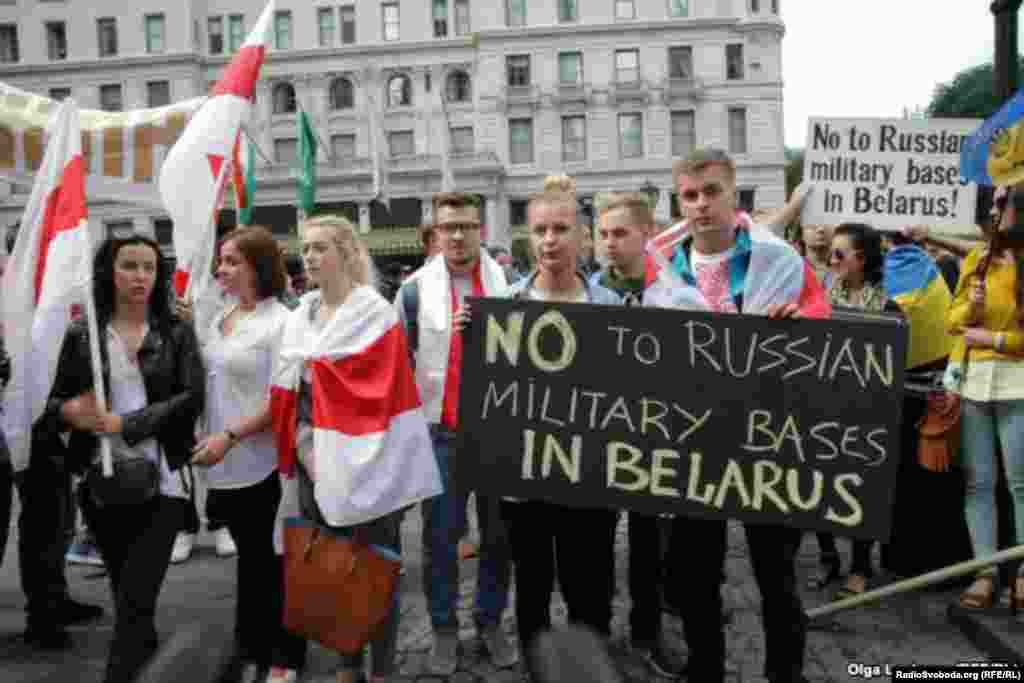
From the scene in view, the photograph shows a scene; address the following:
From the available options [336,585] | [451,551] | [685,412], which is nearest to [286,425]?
[336,585]

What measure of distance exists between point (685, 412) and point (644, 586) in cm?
99

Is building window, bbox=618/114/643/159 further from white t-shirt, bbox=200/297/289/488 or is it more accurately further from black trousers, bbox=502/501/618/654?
black trousers, bbox=502/501/618/654

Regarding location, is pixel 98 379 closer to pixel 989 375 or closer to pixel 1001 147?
pixel 989 375

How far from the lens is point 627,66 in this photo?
4897 centimetres

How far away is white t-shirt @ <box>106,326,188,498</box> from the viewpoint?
339 cm

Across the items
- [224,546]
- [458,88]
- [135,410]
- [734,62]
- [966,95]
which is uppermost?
[734,62]

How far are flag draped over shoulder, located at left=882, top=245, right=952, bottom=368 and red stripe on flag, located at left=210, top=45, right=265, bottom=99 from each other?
340 centimetres

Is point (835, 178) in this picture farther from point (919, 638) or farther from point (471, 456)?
point (471, 456)

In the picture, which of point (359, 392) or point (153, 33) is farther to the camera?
point (153, 33)

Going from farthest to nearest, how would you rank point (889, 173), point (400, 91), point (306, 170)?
point (400, 91) < point (306, 170) < point (889, 173)

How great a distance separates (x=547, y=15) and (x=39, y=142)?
46576 mm

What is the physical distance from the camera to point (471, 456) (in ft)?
11.1

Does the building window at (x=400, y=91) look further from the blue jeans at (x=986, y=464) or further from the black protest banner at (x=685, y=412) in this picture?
the black protest banner at (x=685, y=412)

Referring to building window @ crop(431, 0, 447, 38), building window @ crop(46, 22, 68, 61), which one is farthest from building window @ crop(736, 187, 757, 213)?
building window @ crop(46, 22, 68, 61)
